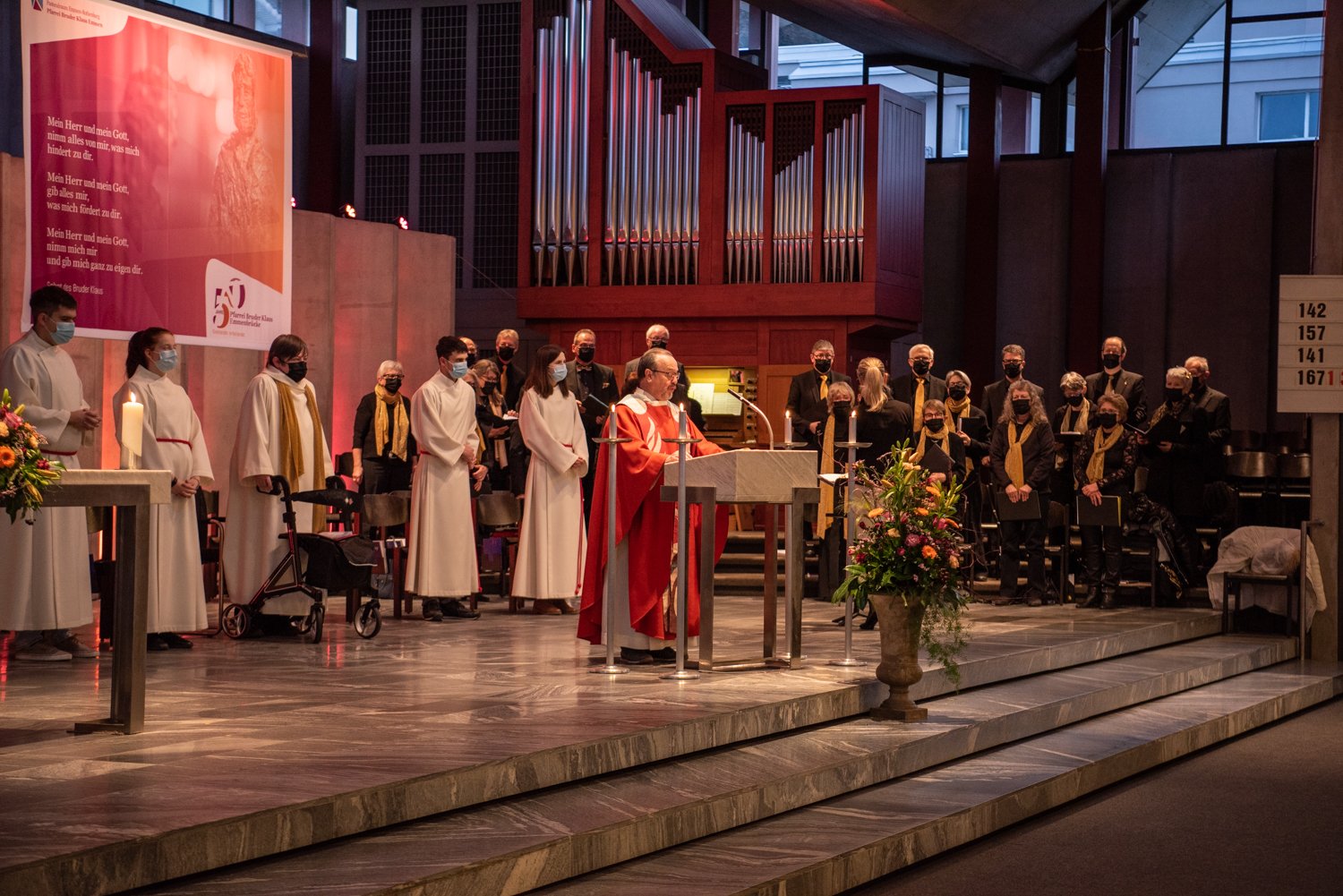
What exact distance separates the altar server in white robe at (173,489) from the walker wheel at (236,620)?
1.14 ft

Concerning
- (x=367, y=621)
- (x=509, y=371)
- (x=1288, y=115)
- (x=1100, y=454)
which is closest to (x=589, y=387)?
(x=509, y=371)

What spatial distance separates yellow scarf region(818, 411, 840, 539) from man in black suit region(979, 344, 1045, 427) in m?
1.14

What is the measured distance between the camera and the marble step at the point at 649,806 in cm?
390

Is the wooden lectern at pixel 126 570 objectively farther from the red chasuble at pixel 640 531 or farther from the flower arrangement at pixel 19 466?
the red chasuble at pixel 640 531

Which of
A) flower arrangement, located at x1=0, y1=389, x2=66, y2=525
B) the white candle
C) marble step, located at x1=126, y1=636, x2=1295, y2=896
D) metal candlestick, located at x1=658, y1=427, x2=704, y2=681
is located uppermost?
the white candle

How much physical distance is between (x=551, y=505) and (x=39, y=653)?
3.14m

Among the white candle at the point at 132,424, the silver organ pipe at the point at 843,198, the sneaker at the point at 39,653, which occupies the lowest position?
the sneaker at the point at 39,653

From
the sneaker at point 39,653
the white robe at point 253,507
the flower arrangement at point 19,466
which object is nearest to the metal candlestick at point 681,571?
the white robe at point 253,507

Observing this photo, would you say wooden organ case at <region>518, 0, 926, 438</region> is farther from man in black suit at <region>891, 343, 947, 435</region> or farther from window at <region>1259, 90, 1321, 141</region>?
window at <region>1259, 90, 1321, 141</region>

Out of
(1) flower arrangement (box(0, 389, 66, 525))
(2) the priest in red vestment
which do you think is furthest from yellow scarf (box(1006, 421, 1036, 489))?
(1) flower arrangement (box(0, 389, 66, 525))

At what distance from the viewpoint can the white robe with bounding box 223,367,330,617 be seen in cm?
784

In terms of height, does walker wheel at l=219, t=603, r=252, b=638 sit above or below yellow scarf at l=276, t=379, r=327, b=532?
below

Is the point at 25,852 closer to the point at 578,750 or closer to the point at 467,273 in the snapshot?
the point at 578,750

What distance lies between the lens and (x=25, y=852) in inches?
137
